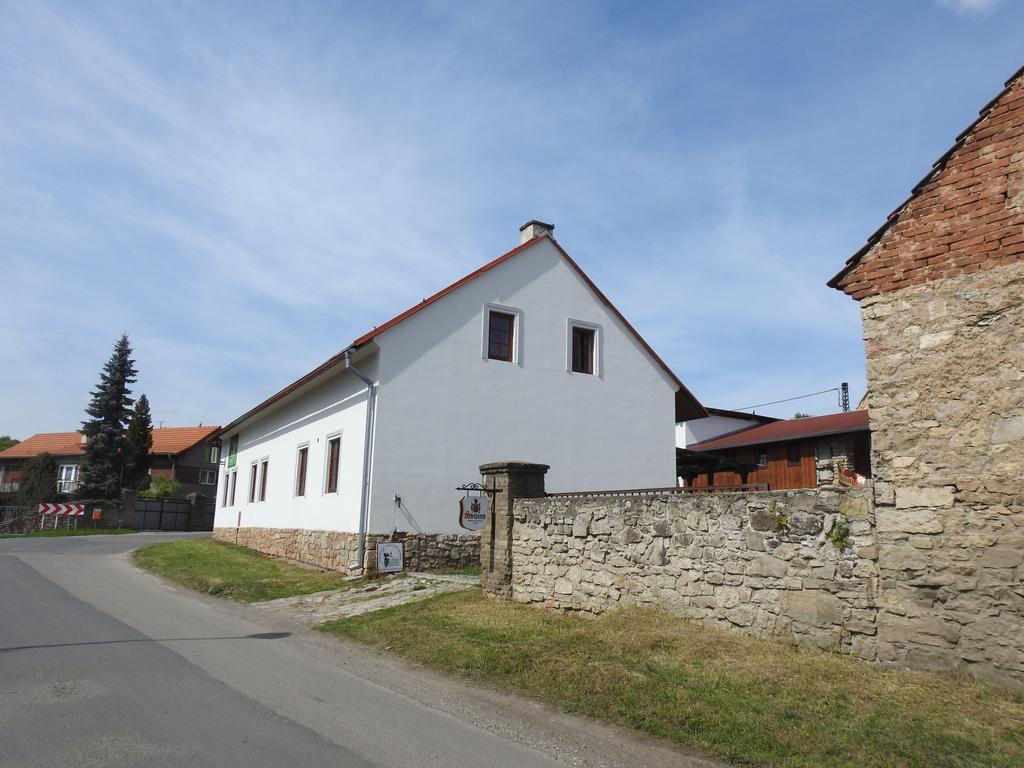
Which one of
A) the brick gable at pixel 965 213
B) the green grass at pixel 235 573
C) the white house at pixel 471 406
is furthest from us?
the white house at pixel 471 406

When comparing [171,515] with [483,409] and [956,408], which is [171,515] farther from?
[956,408]

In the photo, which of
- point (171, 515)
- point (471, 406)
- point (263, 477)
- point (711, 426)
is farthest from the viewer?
point (171, 515)

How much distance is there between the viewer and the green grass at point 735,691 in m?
5.15

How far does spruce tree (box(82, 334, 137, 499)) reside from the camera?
47344 millimetres

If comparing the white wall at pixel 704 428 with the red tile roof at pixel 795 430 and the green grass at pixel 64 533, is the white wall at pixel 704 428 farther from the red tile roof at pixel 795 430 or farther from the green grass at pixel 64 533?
the green grass at pixel 64 533

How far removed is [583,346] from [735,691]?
45.4 feet

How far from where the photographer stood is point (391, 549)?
15.5 m

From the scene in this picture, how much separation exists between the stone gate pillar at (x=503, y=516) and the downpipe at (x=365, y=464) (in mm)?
4499

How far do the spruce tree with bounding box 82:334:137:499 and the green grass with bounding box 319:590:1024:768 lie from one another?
44786mm

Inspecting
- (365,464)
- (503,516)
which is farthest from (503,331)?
(503,516)

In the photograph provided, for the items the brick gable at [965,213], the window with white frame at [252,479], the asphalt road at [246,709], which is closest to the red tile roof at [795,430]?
the brick gable at [965,213]

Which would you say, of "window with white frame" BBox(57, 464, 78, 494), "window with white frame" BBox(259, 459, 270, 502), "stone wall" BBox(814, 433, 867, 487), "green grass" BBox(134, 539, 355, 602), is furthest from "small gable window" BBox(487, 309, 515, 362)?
"window with white frame" BBox(57, 464, 78, 494)

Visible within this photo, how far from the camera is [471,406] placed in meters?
17.4

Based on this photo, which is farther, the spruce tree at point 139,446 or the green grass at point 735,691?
the spruce tree at point 139,446
